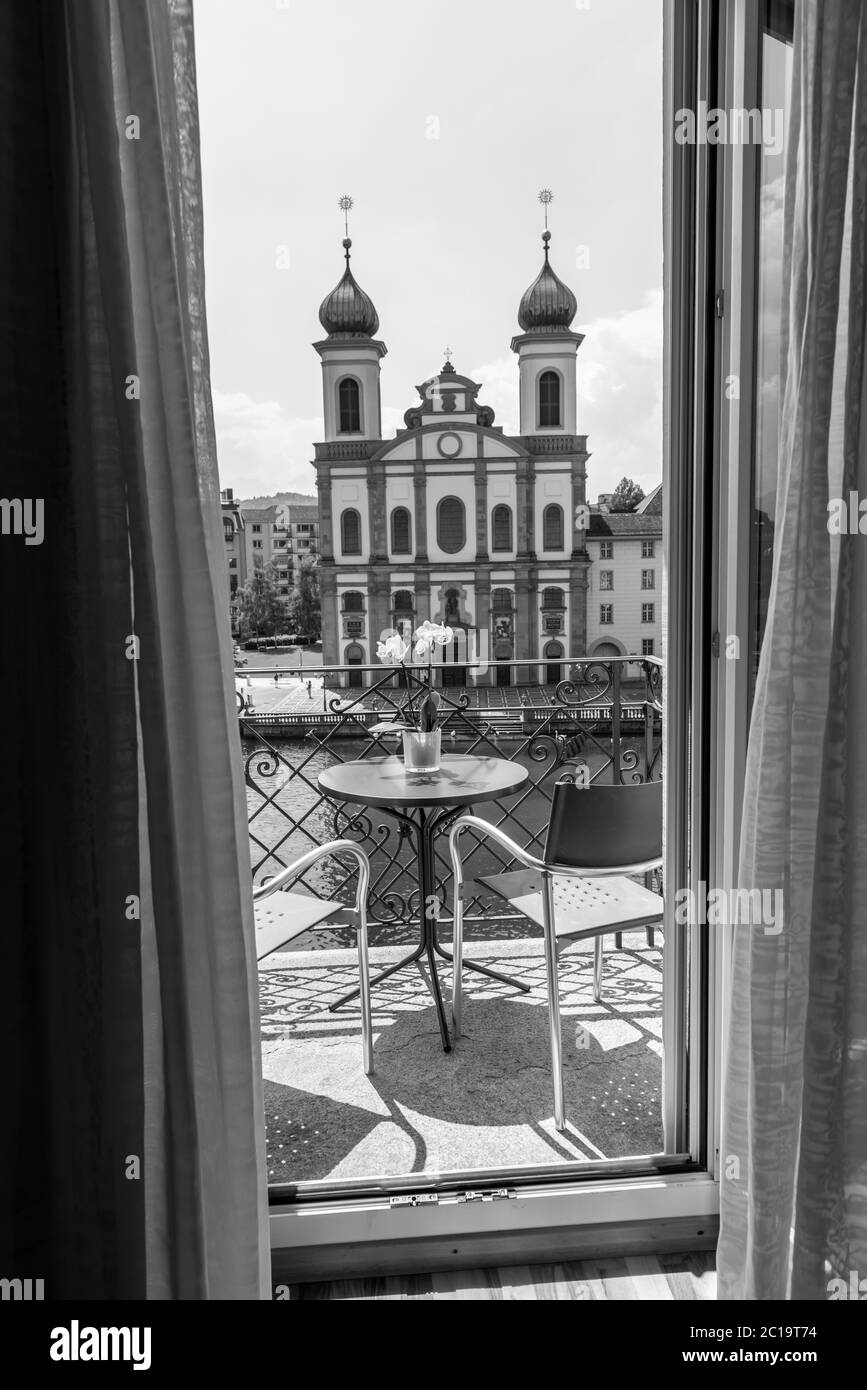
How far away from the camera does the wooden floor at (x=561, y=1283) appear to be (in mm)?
1446

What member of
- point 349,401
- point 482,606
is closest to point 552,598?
point 482,606

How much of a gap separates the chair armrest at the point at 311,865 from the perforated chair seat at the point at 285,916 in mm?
54

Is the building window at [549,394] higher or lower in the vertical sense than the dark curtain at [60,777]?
higher

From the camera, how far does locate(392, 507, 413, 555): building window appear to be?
1691 centimetres

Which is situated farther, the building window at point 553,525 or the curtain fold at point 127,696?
the building window at point 553,525

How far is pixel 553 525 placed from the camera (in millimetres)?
16516

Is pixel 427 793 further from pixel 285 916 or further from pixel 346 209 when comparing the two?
pixel 346 209

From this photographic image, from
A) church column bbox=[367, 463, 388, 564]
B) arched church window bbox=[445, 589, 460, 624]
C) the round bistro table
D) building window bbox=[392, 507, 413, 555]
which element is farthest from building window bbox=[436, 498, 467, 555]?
the round bistro table

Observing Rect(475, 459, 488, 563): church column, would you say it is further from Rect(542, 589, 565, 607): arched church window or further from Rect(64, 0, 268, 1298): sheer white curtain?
Rect(64, 0, 268, 1298): sheer white curtain

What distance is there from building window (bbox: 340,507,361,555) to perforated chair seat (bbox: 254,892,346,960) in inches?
573

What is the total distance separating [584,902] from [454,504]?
15.8 meters

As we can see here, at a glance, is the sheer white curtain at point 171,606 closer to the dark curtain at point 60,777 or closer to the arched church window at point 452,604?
the dark curtain at point 60,777

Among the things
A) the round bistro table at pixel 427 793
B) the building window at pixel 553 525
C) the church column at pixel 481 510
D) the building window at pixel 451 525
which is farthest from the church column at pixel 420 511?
the round bistro table at pixel 427 793

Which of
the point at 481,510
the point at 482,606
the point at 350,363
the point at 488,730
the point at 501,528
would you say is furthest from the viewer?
the point at 482,606
